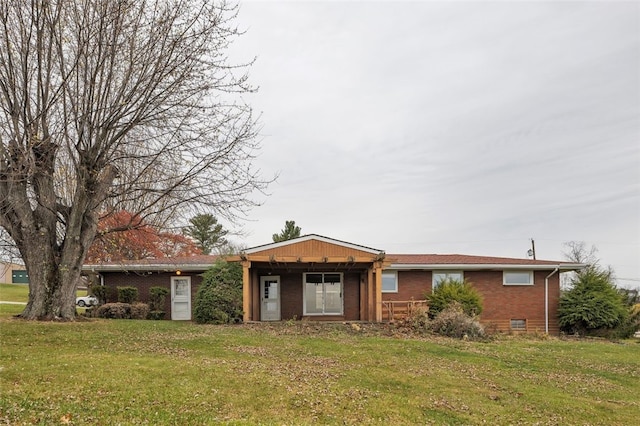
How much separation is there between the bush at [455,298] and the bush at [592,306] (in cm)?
466

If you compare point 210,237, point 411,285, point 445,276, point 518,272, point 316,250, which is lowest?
point 411,285

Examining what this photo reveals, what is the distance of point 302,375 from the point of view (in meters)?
7.98

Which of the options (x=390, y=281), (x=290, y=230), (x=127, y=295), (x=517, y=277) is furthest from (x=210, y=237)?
(x=517, y=277)

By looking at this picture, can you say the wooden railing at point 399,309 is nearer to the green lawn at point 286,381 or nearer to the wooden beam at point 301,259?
the wooden beam at point 301,259

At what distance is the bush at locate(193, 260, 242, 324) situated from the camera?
1600 cm

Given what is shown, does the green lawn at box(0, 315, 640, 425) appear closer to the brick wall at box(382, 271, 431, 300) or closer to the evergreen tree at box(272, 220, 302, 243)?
the brick wall at box(382, 271, 431, 300)

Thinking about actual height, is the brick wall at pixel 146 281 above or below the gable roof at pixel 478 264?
below

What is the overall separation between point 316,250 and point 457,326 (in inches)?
227

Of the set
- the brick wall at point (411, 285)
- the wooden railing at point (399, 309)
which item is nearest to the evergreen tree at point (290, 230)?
the brick wall at point (411, 285)

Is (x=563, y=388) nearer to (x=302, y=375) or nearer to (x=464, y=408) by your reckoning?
(x=464, y=408)

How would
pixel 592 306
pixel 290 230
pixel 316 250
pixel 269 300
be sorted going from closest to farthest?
1. pixel 316 250
2. pixel 592 306
3. pixel 269 300
4. pixel 290 230

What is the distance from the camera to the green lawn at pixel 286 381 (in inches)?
231

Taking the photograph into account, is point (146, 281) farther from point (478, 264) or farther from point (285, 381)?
point (285, 381)

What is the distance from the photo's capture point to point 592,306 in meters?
19.5
